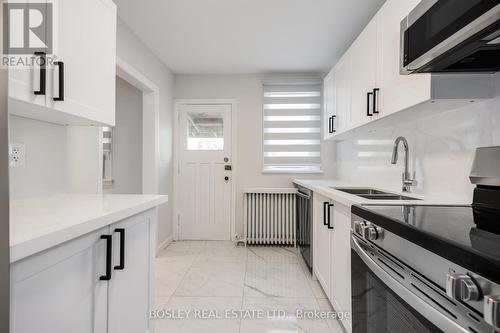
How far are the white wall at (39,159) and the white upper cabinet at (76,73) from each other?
82 mm

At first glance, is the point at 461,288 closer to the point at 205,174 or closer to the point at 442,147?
the point at 442,147

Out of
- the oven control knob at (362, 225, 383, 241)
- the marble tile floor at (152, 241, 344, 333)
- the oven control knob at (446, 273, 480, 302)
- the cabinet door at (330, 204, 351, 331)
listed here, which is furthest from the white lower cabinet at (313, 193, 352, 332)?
the oven control knob at (446, 273, 480, 302)

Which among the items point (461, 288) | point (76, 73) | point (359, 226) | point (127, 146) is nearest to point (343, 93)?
point (359, 226)

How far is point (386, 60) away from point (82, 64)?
1.74 metres

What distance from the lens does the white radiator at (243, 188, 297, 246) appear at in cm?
372

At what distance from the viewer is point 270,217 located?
147 inches

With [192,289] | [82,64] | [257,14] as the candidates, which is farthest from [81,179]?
[257,14]

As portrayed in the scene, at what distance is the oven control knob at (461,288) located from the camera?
543mm

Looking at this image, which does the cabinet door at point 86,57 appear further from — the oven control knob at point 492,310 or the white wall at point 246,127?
the white wall at point 246,127

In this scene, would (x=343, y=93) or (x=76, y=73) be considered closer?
(x=76, y=73)

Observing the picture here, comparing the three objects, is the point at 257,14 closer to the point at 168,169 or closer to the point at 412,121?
the point at 412,121

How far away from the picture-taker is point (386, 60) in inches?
66.4

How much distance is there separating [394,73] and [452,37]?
65 centimetres

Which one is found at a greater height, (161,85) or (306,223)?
(161,85)
